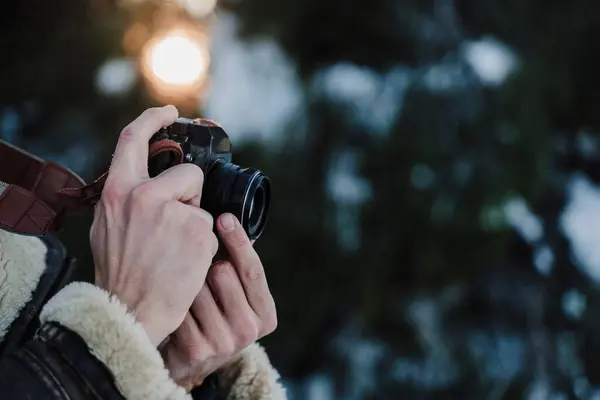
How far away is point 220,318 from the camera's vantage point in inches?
25.3

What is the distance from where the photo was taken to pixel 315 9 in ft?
6.66

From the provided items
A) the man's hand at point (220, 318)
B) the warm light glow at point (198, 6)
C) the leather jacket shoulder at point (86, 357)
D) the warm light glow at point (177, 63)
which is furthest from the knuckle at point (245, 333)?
the warm light glow at point (198, 6)

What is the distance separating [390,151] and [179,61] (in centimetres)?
60

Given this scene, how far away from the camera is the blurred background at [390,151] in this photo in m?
1.93

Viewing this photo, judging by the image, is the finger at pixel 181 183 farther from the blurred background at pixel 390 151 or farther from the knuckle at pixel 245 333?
A: the blurred background at pixel 390 151

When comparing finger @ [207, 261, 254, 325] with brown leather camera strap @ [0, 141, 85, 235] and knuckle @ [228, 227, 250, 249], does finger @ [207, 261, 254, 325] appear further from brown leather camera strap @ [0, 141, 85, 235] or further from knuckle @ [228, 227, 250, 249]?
brown leather camera strap @ [0, 141, 85, 235]

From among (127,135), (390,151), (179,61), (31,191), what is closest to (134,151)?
(127,135)

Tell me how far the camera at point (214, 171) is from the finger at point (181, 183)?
0.10 feet

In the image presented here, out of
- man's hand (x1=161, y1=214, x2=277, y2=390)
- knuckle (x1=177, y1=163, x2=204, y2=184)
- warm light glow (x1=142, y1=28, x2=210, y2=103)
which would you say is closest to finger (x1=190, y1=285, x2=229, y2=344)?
man's hand (x1=161, y1=214, x2=277, y2=390)

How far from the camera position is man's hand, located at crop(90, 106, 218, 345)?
1.78 ft

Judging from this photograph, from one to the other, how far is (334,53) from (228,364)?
4.76 feet

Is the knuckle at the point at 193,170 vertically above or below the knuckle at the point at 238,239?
above

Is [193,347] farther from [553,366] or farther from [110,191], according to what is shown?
[553,366]

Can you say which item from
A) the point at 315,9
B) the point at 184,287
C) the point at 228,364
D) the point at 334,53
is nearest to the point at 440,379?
the point at 334,53
